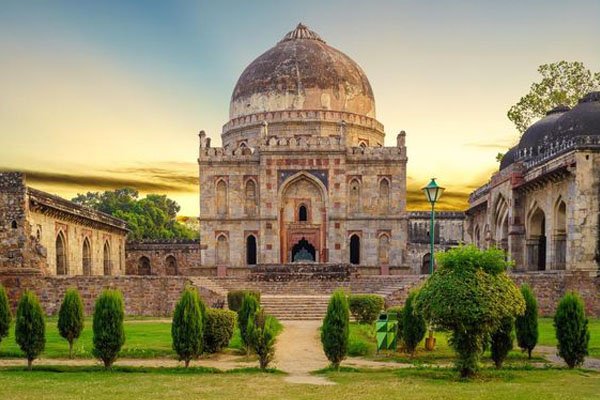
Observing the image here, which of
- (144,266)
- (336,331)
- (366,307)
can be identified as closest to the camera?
(336,331)

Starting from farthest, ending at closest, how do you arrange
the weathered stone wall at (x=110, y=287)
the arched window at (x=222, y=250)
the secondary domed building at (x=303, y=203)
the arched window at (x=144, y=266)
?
the arched window at (x=144, y=266) < the arched window at (x=222, y=250) < the secondary domed building at (x=303, y=203) < the weathered stone wall at (x=110, y=287)

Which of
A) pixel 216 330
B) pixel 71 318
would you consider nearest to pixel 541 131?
pixel 216 330

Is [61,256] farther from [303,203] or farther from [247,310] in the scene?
[247,310]

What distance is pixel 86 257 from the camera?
125ft

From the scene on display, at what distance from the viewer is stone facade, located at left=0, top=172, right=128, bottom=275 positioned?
28.5 m

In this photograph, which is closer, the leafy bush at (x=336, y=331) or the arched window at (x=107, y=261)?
the leafy bush at (x=336, y=331)

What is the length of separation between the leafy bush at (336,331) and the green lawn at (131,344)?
12.8 ft

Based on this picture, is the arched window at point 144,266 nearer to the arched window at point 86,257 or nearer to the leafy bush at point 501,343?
the arched window at point 86,257

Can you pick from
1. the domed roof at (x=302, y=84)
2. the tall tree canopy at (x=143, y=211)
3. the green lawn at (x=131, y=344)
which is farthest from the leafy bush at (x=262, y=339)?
the tall tree canopy at (x=143, y=211)

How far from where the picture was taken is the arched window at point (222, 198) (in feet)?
133

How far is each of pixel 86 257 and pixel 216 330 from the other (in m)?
23.8

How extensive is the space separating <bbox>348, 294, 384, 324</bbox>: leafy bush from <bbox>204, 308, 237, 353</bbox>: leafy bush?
741cm

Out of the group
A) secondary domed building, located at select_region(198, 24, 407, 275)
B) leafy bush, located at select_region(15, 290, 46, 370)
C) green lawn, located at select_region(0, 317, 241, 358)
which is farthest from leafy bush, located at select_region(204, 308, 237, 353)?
secondary domed building, located at select_region(198, 24, 407, 275)

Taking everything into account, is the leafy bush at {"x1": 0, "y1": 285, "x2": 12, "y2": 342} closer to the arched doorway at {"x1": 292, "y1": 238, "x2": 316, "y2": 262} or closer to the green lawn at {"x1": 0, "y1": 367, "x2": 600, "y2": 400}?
the green lawn at {"x1": 0, "y1": 367, "x2": 600, "y2": 400}
